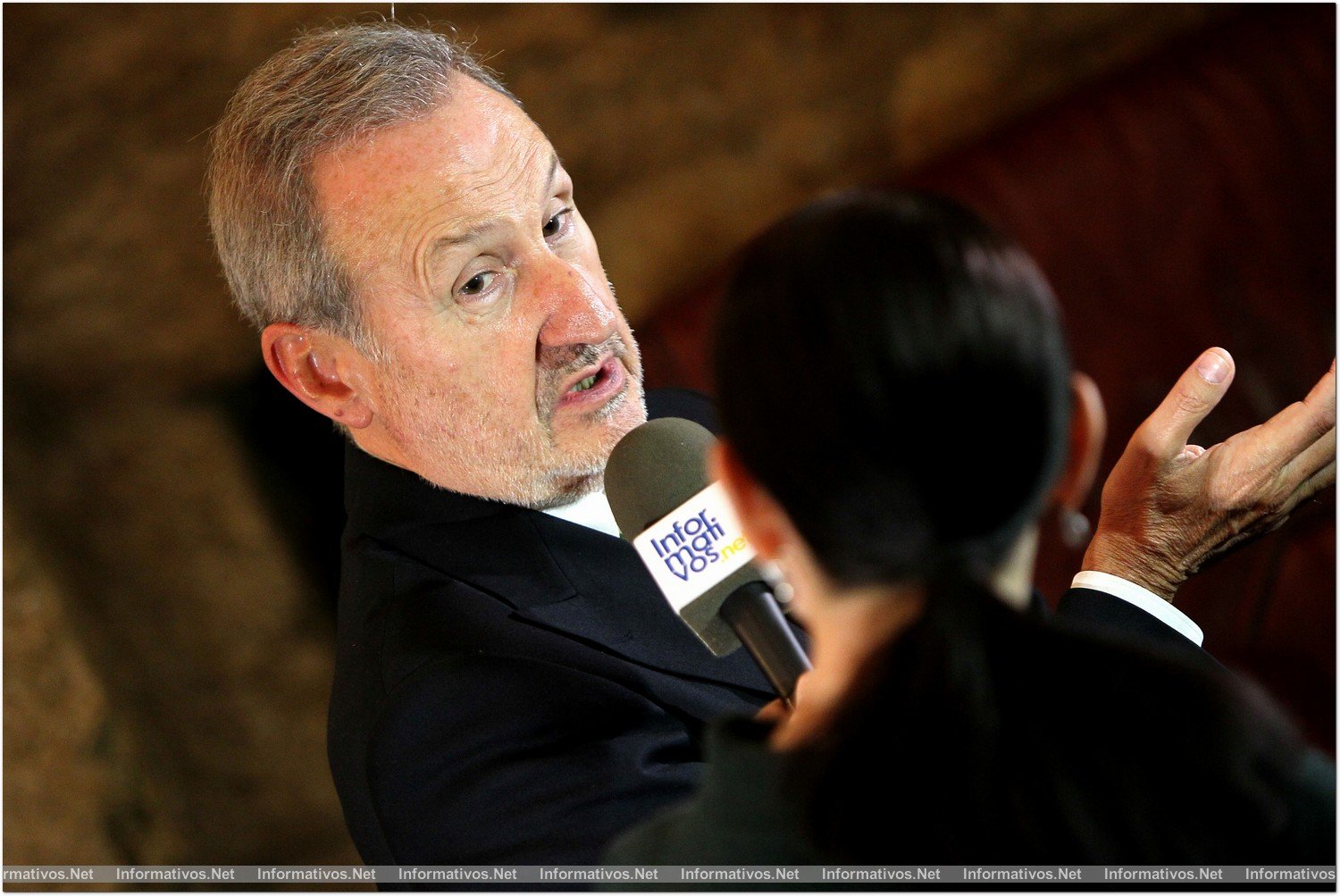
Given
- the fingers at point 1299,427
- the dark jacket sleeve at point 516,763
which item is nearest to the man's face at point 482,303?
the dark jacket sleeve at point 516,763

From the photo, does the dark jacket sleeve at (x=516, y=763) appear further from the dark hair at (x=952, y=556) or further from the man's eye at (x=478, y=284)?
the dark hair at (x=952, y=556)

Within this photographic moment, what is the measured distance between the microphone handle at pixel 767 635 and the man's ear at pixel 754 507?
0.23 m

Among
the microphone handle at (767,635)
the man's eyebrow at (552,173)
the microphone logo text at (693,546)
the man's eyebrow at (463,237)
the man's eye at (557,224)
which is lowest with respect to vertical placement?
the microphone handle at (767,635)

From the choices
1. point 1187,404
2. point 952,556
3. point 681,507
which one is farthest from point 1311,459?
point 952,556

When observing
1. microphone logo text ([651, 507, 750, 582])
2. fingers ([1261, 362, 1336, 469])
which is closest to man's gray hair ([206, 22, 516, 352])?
microphone logo text ([651, 507, 750, 582])

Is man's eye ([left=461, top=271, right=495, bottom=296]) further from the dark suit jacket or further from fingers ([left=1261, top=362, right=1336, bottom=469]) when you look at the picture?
fingers ([left=1261, top=362, right=1336, bottom=469])

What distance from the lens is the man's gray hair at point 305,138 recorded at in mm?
1568

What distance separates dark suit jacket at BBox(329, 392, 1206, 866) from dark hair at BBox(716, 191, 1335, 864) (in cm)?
60

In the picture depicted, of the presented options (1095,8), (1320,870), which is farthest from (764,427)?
(1095,8)

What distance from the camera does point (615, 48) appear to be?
9.88 feet

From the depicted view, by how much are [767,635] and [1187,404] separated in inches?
21.5

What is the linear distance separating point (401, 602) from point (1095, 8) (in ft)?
8.46

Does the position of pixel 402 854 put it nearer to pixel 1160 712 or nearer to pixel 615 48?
pixel 1160 712

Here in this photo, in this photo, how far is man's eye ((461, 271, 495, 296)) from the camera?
1595 millimetres
